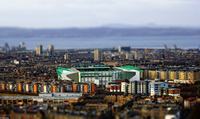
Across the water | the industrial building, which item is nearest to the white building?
the industrial building

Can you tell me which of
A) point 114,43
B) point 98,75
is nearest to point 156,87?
point 98,75

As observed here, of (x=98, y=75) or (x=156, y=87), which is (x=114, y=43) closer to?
(x=98, y=75)

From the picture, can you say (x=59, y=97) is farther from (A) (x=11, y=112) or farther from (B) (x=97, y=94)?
(A) (x=11, y=112)

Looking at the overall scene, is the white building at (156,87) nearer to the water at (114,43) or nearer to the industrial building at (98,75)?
the industrial building at (98,75)

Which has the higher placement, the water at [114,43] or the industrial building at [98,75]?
the industrial building at [98,75]

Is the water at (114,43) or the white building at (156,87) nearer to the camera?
the white building at (156,87)

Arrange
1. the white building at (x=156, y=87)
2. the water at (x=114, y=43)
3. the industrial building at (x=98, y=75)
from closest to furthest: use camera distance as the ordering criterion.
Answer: the white building at (x=156, y=87) < the industrial building at (x=98, y=75) < the water at (x=114, y=43)

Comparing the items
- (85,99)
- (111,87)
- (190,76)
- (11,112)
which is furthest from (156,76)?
(11,112)

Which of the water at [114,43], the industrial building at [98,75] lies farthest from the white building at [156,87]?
the water at [114,43]

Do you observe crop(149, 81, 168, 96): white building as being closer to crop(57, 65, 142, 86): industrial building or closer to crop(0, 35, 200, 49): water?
crop(57, 65, 142, 86): industrial building
